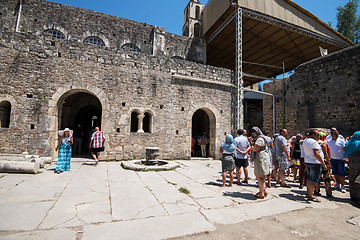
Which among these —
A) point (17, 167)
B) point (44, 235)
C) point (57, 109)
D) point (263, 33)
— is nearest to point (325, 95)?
point (263, 33)

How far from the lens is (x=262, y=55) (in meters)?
16.5

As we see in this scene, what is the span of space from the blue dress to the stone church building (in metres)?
2.10

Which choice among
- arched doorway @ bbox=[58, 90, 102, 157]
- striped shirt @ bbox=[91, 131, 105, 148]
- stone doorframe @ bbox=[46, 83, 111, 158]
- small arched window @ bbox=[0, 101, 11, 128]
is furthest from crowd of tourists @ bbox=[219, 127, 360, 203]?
small arched window @ bbox=[0, 101, 11, 128]

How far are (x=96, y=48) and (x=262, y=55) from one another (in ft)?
48.0

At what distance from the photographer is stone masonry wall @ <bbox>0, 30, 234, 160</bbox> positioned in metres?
7.07

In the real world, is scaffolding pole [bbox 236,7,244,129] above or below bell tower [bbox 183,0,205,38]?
below

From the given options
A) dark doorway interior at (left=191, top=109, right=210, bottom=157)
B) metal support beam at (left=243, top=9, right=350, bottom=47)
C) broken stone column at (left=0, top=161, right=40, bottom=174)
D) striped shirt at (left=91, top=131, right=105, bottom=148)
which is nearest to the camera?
broken stone column at (left=0, top=161, right=40, bottom=174)

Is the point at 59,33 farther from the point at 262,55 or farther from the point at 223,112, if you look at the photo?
the point at 262,55

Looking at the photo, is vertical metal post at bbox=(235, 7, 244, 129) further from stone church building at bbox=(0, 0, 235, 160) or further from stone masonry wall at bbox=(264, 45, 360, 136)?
stone masonry wall at bbox=(264, 45, 360, 136)

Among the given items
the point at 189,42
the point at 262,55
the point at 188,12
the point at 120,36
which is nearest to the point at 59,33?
the point at 120,36

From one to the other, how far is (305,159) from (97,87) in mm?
8130

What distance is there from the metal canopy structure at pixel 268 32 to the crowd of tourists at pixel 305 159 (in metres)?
7.32

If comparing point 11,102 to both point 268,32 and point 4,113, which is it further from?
point 268,32

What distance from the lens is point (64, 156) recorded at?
569 cm
